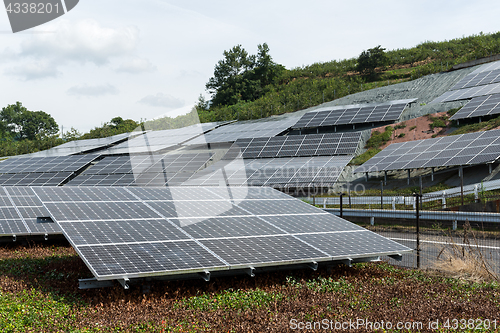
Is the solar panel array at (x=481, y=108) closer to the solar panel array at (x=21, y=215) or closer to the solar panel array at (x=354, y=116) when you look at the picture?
the solar panel array at (x=354, y=116)

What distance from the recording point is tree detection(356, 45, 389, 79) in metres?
77.5

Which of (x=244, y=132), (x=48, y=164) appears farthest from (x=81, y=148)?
(x=244, y=132)

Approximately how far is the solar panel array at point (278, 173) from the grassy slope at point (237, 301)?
19910mm

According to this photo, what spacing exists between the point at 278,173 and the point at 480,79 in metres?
27.7

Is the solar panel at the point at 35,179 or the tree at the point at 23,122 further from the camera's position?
the tree at the point at 23,122

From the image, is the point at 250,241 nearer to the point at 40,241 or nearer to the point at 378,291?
the point at 378,291

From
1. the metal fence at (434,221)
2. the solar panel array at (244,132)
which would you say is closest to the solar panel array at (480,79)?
the solar panel array at (244,132)

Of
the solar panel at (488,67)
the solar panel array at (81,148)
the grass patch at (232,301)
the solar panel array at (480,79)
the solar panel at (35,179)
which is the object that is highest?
the solar panel at (488,67)

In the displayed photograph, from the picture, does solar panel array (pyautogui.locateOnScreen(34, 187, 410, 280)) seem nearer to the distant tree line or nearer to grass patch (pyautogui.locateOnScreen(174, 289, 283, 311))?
grass patch (pyautogui.locateOnScreen(174, 289, 283, 311))

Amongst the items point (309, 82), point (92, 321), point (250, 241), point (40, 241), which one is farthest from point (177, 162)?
point (309, 82)

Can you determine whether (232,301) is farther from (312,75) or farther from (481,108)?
(312,75)

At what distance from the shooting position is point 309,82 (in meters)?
82.8

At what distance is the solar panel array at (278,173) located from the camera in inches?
1287

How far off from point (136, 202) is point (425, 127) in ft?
113
